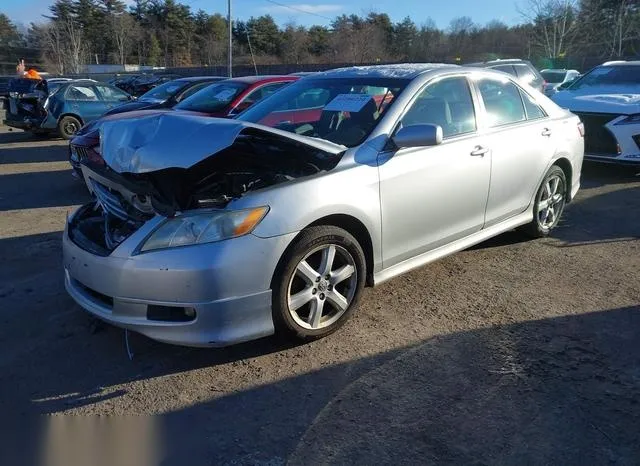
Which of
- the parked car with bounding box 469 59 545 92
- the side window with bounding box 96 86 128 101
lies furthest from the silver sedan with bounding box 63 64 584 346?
the side window with bounding box 96 86 128 101

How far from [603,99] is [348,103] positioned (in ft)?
20.0

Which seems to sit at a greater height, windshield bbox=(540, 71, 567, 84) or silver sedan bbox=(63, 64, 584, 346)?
windshield bbox=(540, 71, 567, 84)

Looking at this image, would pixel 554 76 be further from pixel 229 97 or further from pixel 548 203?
pixel 548 203

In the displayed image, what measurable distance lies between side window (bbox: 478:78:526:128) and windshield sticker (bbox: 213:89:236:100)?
4618 millimetres

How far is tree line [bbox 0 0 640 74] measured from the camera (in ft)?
169

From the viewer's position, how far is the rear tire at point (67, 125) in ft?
45.2

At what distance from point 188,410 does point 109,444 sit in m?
0.40

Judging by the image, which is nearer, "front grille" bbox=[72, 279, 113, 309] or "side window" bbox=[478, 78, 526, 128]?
"front grille" bbox=[72, 279, 113, 309]

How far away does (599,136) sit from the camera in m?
8.23

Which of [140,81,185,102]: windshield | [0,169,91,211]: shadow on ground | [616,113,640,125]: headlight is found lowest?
[0,169,91,211]: shadow on ground

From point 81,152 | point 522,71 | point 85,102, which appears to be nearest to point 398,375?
point 81,152

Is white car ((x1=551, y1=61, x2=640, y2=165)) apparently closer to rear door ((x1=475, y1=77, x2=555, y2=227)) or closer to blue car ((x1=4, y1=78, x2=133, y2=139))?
rear door ((x1=475, y1=77, x2=555, y2=227))

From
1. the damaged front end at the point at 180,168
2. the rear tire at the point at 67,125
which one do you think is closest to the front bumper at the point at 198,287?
the damaged front end at the point at 180,168

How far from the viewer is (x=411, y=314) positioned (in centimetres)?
395
